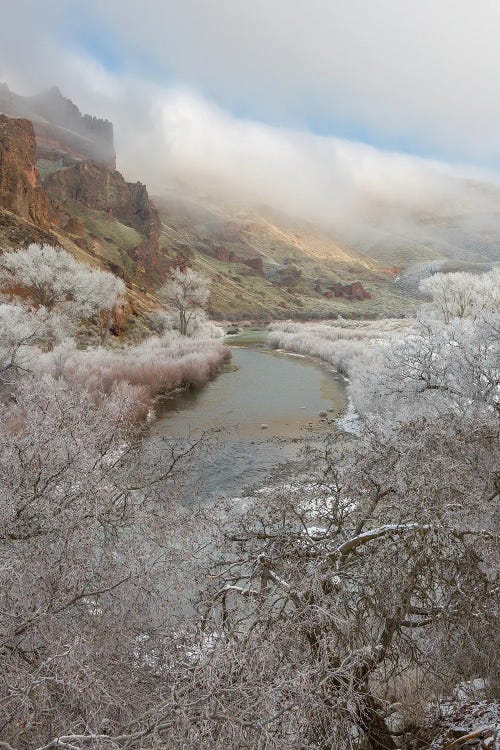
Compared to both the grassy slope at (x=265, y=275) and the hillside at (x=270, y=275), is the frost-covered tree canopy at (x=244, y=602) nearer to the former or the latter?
the grassy slope at (x=265, y=275)

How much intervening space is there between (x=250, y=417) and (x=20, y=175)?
129 ft

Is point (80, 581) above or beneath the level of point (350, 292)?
beneath

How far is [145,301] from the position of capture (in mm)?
49531

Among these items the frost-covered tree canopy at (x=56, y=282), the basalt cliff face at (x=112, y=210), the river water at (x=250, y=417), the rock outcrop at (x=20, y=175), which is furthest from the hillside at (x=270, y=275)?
the river water at (x=250, y=417)

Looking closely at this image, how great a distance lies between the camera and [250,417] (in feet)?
66.0

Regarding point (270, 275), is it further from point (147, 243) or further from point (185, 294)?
point (185, 294)

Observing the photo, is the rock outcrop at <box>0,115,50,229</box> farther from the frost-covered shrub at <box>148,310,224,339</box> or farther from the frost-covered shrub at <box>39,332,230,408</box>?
the frost-covered shrub at <box>39,332,230,408</box>

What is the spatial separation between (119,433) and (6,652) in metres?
3.49

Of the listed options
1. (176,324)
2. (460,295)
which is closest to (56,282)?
(176,324)

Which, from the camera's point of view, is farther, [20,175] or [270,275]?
[270,275]

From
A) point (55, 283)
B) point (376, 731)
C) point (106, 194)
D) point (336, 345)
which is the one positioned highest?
point (106, 194)

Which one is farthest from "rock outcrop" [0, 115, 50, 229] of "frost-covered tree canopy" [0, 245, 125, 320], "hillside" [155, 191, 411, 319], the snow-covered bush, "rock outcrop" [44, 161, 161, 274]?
"hillside" [155, 191, 411, 319]

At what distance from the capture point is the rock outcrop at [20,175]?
43.5 meters

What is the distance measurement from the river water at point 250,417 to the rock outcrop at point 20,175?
27.7 m
